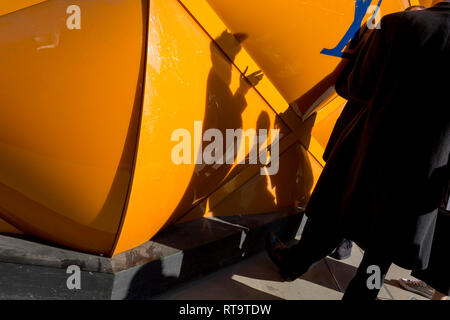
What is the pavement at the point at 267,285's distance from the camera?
187 centimetres

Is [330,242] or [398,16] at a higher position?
[398,16]

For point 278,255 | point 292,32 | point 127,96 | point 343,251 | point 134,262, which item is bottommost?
point 343,251

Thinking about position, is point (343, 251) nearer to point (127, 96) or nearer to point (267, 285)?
point (267, 285)

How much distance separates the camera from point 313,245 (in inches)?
72.4

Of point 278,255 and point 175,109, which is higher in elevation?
point 175,109

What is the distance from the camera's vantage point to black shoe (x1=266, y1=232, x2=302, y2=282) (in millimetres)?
2006

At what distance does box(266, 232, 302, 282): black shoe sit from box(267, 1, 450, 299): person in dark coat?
0.38 metres

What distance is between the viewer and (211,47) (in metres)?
1.64

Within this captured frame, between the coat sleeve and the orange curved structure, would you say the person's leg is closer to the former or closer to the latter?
the coat sleeve

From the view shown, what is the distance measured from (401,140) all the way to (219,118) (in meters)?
Answer: 0.86

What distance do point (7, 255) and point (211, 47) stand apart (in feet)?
4.26

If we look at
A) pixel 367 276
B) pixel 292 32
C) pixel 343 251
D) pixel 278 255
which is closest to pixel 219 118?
pixel 292 32

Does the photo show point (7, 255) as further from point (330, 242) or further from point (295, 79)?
point (295, 79)

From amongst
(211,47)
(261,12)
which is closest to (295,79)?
(261,12)
